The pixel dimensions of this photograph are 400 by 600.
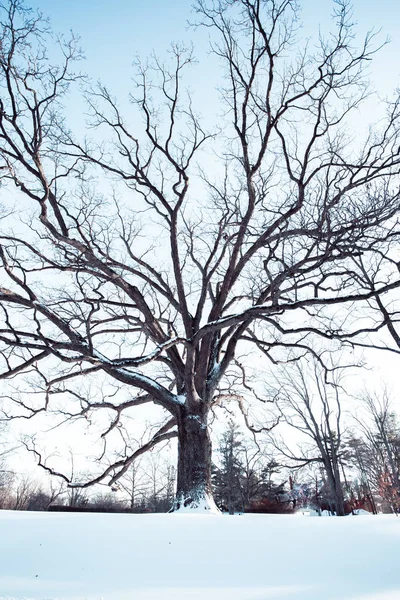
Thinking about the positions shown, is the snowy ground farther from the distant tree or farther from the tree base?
the distant tree

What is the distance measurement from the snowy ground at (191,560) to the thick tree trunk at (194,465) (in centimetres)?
256

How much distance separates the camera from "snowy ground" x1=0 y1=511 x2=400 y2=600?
1.93m

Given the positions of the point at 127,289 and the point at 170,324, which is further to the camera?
the point at 170,324

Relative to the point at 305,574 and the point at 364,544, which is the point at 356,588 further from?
the point at 364,544

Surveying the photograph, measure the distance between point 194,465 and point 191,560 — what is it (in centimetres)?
402

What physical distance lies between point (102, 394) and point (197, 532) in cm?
644

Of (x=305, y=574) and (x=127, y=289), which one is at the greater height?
(x=127, y=289)

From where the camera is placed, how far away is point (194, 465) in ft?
20.6

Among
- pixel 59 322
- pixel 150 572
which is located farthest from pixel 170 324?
pixel 150 572

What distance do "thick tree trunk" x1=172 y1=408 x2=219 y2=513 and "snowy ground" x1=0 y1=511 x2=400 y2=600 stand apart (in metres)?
2.56

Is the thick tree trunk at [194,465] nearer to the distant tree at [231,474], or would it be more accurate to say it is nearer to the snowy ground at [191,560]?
the snowy ground at [191,560]

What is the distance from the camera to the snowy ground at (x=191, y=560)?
6.33 ft

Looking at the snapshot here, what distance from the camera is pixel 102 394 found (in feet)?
29.6

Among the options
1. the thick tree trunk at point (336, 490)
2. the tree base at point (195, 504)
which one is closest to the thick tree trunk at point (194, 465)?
the tree base at point (195, 504)
